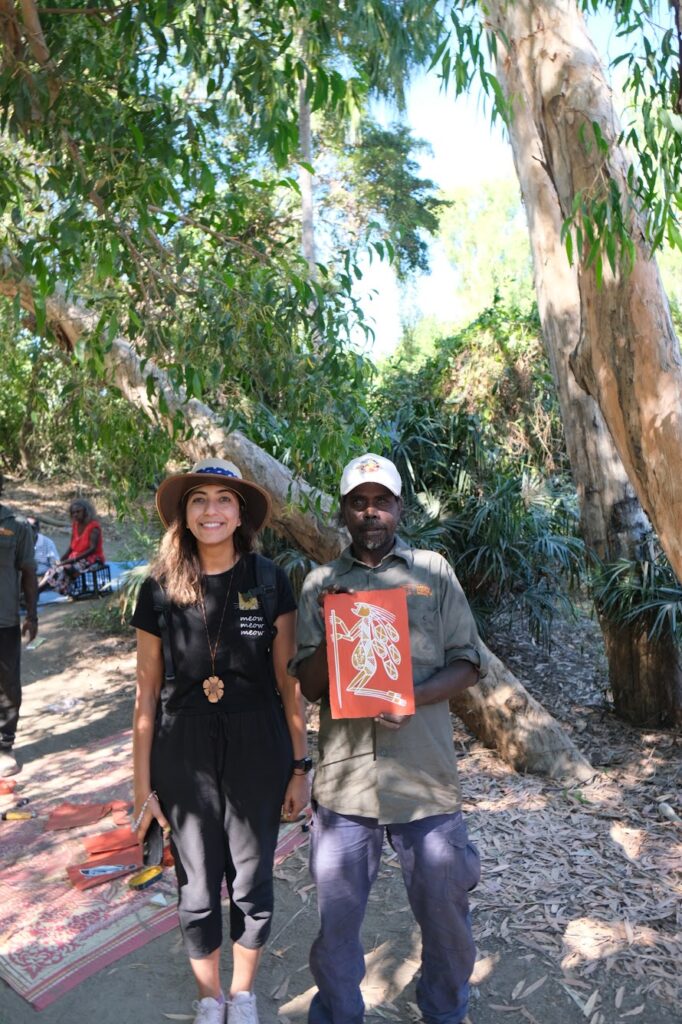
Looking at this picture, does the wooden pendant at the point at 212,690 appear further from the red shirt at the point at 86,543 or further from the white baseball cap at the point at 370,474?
the red shirt at the point at 86,543

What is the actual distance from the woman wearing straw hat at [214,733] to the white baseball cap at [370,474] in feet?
1.47

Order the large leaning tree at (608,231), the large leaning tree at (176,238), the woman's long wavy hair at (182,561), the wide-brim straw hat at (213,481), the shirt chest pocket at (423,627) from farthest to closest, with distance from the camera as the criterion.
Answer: the large leaning tree at (176,238)
the large leaning tree at (608,231)
the wide-brim straw hat at (213,481)
the woman's long wavy hair at (182,561)
the shirt chest pocket at (423,627)

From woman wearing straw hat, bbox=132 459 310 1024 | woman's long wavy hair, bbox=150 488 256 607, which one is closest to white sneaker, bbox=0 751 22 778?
woman wearing straw hat, bbox=132 459 310 1024

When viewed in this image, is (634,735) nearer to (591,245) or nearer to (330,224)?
(591,245)

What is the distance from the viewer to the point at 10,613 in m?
6.04

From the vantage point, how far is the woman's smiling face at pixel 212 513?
3.24 metres

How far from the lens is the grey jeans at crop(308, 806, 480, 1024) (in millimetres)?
2998

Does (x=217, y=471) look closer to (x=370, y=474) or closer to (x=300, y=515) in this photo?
(x=370, y=474)

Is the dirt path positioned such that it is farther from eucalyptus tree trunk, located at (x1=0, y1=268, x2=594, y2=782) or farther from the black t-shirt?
the black t-shirt

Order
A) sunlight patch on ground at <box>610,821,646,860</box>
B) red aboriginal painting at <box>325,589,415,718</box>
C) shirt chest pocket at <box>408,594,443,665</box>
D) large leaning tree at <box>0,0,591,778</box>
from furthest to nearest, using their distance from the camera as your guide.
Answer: sunlight patch on ground at <box>610,821,646,860</box>
large leaning tree at <box>0,0,591,778</box>
shirt chest pocket at <box>408,594,443,665</box>
red aboriginal painting at <box>325,589,415,718</box>

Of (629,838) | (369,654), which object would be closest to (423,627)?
(369,654)

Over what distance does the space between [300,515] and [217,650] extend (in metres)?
3.08

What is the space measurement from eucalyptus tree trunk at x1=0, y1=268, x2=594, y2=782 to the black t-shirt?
2.64 metres

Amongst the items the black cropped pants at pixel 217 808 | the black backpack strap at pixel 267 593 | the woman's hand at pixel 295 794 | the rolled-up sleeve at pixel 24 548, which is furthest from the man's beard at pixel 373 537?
the rolled-up sleeve at pixel 24 548
